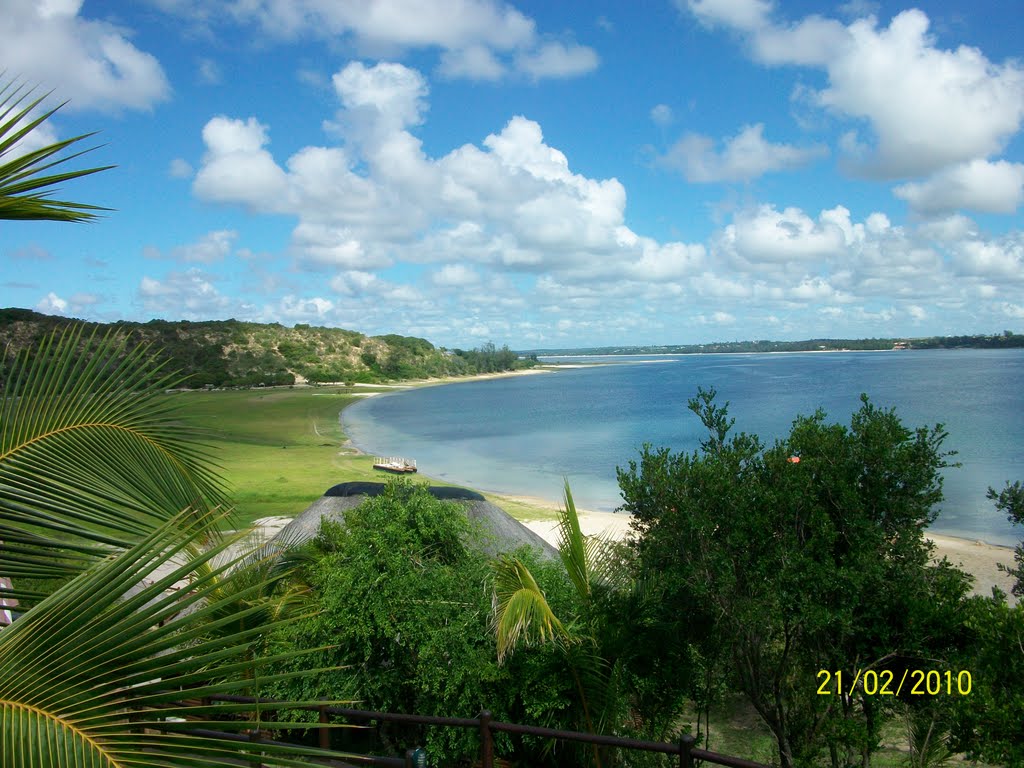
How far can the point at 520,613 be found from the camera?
17.3 ft

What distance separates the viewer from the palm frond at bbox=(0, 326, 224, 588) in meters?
2.19

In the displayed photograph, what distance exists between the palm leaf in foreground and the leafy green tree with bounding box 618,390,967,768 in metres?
4.44

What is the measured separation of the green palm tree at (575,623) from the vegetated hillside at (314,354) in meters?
64.1

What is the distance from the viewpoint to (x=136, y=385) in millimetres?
2895

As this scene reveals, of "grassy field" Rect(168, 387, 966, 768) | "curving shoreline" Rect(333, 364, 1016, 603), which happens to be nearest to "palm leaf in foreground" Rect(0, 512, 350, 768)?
"grassy field" Rect(168, 387, 966, 768)

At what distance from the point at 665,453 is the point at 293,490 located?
22.6 meters

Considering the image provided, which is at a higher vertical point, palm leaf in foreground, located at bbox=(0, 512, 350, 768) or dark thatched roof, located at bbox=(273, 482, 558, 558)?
palm leaf in foreground, located at bbox=(0, 512, 350, 768)

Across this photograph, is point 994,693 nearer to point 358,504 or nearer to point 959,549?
point 358,504

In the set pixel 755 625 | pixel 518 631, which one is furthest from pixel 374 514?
pixel 755 625

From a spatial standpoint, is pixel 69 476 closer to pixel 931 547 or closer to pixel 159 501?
pixel 159 501

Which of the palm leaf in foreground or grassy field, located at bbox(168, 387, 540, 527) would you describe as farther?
grassy field, located at bbox(168, 387, 540, 527)

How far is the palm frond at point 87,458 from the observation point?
2186 mm

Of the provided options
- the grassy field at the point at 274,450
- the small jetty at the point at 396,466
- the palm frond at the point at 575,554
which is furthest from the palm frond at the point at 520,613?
the small jetty at the point at 396,466

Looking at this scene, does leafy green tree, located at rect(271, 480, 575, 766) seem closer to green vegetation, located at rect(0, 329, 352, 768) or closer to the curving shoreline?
green vegetation, located at rect(0, 329, 352, 768)
